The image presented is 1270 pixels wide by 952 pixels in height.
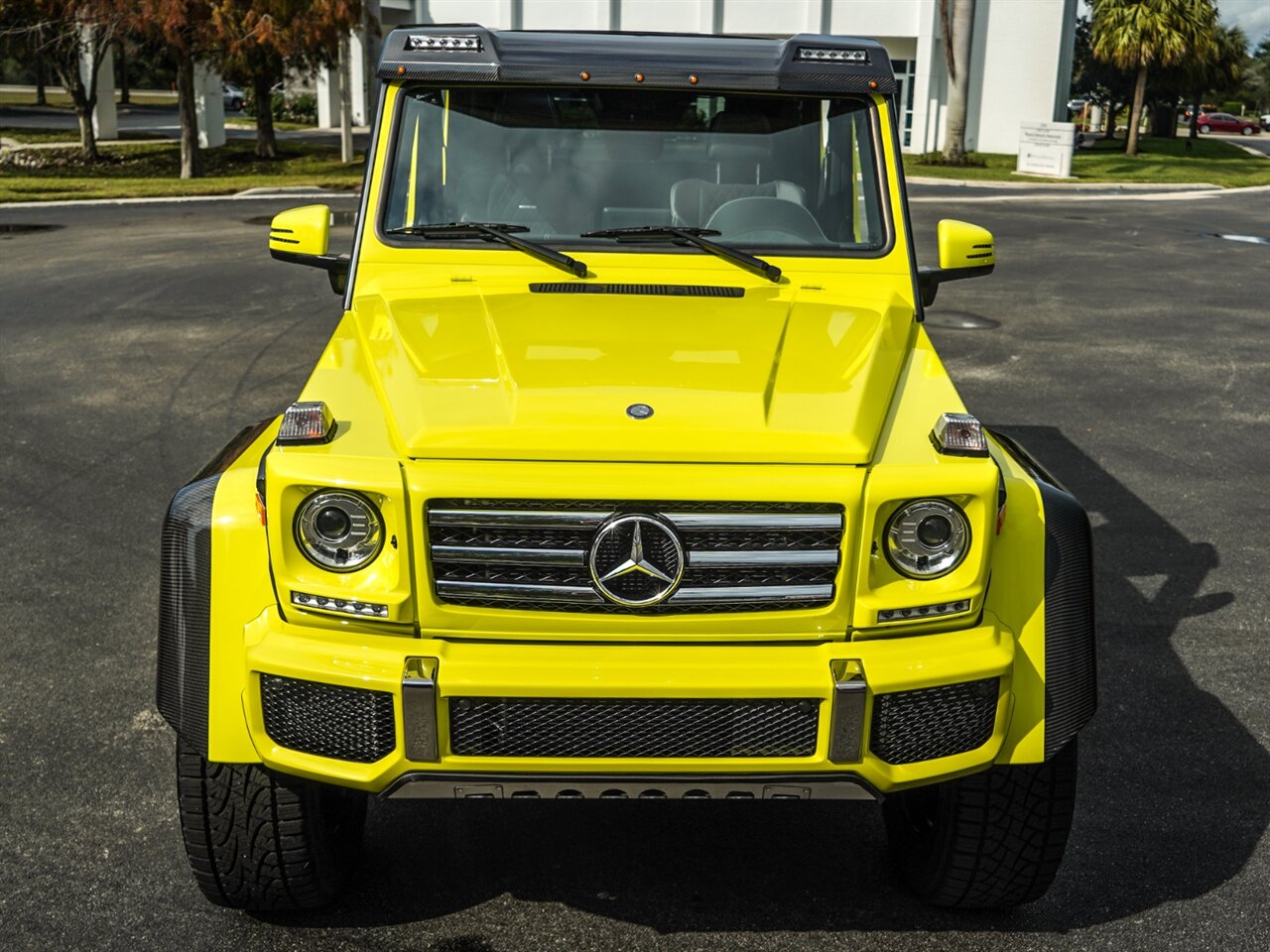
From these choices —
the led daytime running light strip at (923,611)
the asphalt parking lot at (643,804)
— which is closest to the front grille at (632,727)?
the led daytime running light strip at (923,611)

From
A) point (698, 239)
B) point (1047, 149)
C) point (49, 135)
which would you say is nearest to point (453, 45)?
point (698, 239)

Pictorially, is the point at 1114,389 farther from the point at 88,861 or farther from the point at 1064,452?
the point at 88,861

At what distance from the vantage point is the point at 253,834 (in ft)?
11.8

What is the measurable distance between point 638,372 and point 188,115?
27377 millimetres

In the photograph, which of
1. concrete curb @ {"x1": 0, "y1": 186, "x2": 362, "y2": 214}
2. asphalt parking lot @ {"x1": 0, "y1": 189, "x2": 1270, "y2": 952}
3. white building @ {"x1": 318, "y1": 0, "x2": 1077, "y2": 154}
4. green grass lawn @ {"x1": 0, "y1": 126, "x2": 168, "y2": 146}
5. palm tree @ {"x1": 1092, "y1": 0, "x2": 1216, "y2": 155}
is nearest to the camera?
asphalt parking lot @ {"x1": 0, "y1": 189, "x2": 1270, "y2": 952}

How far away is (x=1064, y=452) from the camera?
28.9ft

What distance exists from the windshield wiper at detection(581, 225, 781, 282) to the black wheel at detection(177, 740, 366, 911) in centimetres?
193

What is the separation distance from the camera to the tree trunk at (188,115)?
89.2 ft

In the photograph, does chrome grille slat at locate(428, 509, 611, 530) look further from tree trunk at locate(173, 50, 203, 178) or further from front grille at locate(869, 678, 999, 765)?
tree trunk at locate(173, 50, 203, 178)

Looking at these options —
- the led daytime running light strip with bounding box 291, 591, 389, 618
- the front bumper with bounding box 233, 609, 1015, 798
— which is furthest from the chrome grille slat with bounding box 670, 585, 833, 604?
the led daytime running light strip with bounding box 291, 591, 389, 618

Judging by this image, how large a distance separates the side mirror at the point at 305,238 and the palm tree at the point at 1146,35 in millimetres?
42975

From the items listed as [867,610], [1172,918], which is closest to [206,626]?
[867,610]

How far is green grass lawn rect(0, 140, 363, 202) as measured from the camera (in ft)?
84.1

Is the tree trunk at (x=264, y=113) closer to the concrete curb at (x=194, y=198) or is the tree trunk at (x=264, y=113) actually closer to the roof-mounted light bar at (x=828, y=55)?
the concrete curb at (x=194, y=198)
